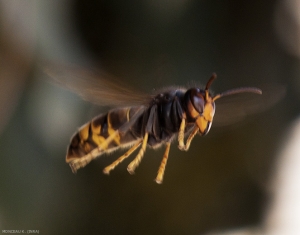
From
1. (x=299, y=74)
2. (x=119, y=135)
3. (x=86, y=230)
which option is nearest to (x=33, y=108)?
(x=86, y=230)

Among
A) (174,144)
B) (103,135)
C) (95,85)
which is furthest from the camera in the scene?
(174,144)

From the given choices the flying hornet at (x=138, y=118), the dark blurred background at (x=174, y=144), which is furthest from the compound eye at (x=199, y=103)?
the dark blurred background at (x=174, y=144)

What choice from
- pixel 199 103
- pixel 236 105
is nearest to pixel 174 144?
pixel 236 105

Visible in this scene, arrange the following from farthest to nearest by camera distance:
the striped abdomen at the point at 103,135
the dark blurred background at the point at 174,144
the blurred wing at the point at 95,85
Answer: the dark blurred background at the point at 174,144 < the striped abdomen at the point at 103,135 < the blurred wing at the point at 95,85

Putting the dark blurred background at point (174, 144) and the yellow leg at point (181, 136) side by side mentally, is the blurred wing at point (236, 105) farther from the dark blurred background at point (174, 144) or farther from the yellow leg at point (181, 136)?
the dark blurred background at point (174, 144)

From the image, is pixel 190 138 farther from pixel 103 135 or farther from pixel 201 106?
pixel 103 135

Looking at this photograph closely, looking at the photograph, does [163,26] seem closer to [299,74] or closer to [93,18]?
[93,18]

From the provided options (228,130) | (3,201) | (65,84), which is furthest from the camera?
(228,130)
